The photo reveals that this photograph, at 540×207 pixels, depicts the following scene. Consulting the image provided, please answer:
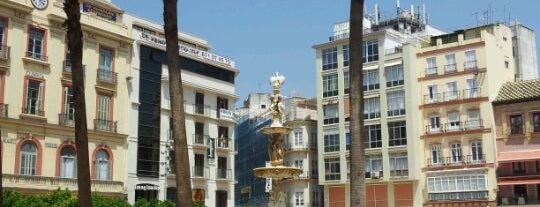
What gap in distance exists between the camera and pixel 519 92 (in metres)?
60.2

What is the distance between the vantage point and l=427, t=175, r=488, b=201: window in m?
59.8

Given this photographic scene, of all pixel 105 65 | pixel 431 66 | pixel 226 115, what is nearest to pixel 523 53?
pixel 431 66

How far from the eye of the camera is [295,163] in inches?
2788

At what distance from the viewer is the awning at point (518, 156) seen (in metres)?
57.7

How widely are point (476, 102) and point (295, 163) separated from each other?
1887 cm

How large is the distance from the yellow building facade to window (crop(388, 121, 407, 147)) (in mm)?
26714

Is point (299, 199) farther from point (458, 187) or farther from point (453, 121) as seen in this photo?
point (453, 121)

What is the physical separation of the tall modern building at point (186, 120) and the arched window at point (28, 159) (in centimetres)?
694

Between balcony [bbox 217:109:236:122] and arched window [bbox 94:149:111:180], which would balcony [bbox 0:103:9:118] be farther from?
balcony [bbox 217:109:236:122]

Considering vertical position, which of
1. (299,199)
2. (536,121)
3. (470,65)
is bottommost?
(299,199)

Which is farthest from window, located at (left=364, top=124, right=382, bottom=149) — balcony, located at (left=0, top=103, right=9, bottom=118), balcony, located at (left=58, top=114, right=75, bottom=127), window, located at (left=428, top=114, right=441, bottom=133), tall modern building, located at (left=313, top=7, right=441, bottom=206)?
balcony, located at (left=0, top=103, right=9, bottom=118)

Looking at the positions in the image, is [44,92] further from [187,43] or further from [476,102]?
[476,102]

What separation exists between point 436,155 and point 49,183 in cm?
3458

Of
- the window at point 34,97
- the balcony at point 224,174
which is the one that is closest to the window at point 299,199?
the balcony at point 224,174
